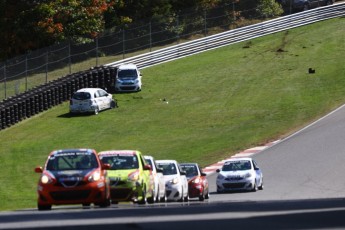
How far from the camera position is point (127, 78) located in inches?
2438

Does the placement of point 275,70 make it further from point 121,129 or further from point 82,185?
point 82,185

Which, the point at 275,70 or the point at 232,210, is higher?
the point at 275,70

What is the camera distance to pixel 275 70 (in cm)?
6625

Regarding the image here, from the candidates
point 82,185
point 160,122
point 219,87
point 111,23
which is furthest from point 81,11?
point 82,185

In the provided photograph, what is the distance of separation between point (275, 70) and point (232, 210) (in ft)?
155

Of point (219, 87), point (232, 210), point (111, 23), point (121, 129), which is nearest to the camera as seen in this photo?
point (232, 210)

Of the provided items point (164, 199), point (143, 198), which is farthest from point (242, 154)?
point (143, 198)

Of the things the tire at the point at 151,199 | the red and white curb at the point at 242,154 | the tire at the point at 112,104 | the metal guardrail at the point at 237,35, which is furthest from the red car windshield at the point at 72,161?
the metal guardrail at the point at 237,35

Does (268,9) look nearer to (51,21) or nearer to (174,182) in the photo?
(51,21)

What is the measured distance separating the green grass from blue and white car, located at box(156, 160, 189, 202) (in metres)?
4.48

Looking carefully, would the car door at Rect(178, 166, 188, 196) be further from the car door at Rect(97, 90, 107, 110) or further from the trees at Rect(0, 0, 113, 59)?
the trees at Rect(0, 0, 113, 59)

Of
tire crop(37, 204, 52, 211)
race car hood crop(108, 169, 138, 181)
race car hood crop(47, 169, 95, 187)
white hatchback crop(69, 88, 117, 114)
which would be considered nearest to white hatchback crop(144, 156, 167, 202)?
race car hood crop(108, 169, 138, 181)

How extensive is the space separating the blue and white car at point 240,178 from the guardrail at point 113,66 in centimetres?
1622

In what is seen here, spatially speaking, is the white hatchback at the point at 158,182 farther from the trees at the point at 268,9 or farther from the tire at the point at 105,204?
the trees at the point at 268,9
